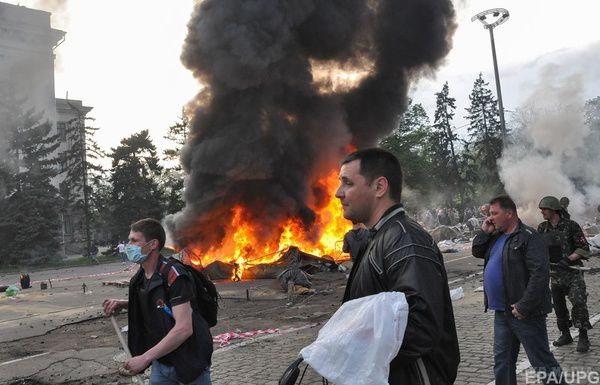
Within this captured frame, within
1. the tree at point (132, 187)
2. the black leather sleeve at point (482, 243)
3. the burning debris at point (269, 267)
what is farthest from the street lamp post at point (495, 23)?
the tree at point (132, 187)

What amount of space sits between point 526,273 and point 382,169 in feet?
8.47

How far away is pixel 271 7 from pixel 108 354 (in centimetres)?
1666

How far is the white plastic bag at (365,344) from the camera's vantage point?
1761 millimetres

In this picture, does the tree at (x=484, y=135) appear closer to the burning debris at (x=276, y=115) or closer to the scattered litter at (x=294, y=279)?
the burning debris at (x=276, y=115)

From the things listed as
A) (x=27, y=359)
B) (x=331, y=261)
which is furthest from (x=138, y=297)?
(x=331, y=261)

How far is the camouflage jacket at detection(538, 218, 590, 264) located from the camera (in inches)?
235

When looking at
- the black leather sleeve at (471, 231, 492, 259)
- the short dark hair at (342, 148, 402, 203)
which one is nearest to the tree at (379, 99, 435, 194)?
the black leather sleeve at (471, 231, 492, 259)

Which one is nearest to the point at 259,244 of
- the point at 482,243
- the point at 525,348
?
the point at 482,243

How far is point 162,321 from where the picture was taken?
10.3ft

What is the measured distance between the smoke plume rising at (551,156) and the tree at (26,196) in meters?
28.8

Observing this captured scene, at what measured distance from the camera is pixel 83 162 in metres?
38.1

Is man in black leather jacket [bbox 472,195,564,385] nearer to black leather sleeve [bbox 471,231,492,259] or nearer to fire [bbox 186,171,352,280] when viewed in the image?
black leather sleeve [bbox 471,231,492,259]

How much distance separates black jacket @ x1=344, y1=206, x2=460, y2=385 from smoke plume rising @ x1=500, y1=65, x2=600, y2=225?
71.7 ft

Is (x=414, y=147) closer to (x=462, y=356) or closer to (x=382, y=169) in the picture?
(x=462, y=356)
